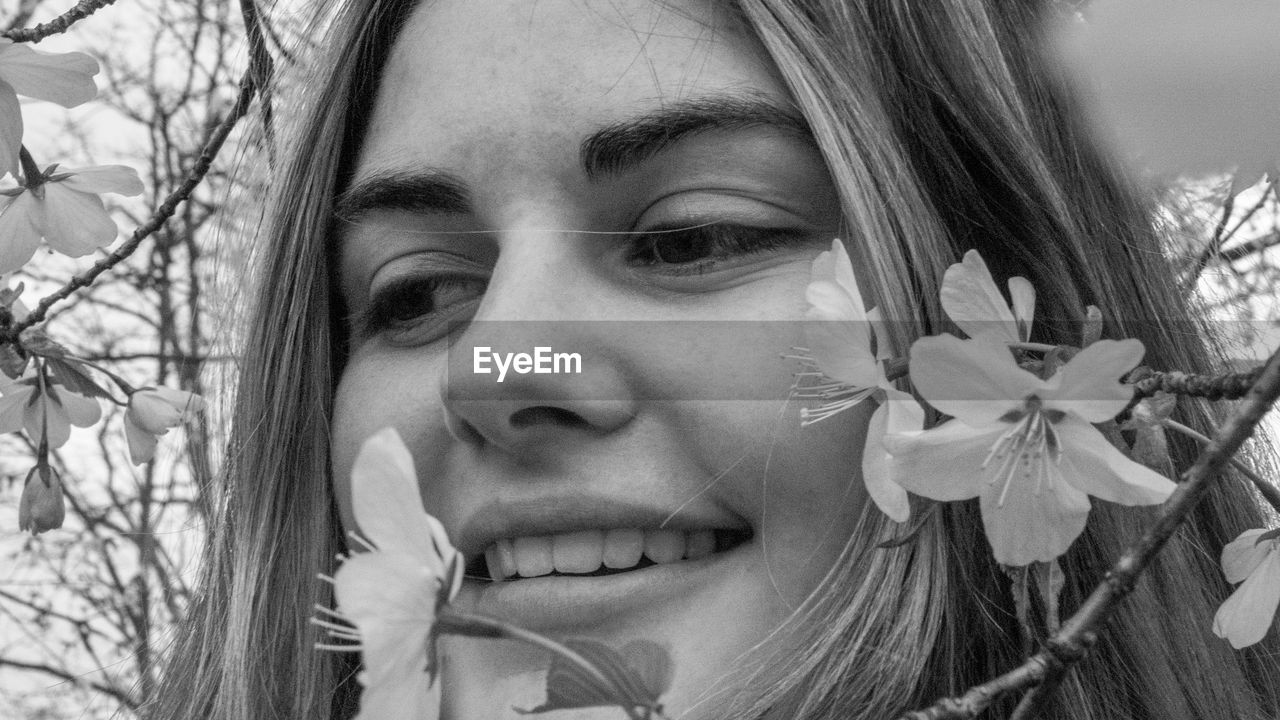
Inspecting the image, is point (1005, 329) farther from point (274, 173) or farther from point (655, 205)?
point (274, 173)

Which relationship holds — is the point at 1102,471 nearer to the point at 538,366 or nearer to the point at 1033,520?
the point at 1033,520

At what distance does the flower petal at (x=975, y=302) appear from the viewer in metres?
0.58

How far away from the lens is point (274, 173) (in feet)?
4.43

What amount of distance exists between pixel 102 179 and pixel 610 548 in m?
0.58

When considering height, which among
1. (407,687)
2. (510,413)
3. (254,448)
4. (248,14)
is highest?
(248,14)

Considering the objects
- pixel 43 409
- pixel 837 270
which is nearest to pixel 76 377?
pixel 43 409

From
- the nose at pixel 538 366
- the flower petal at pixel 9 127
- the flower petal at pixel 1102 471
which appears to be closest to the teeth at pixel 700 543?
the nose at pixel 538 366

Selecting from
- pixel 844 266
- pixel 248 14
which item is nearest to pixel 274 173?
pixel 248 14

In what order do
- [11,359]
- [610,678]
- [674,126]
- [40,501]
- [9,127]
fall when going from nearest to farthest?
[610,678] → [9,127] → [674,126] → [11,359] → [40,501]

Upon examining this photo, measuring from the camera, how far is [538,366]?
0.89m

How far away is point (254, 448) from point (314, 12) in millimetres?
537

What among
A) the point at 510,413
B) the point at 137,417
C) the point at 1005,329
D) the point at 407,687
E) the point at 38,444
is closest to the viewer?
the point at 407,687

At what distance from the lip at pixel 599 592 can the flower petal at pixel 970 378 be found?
410mm

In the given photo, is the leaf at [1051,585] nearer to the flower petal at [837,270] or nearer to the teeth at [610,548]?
the flower petal at [837,270]
